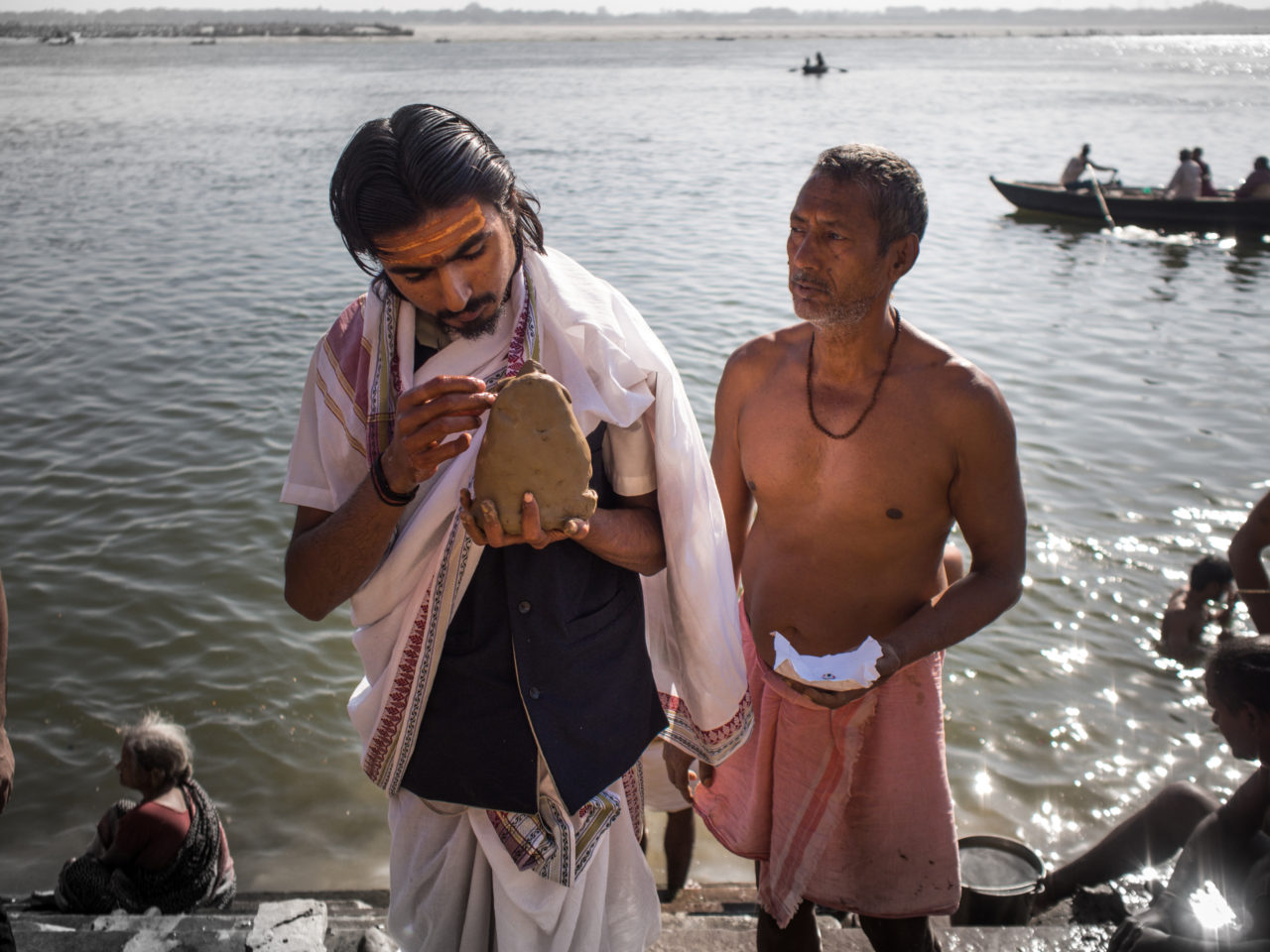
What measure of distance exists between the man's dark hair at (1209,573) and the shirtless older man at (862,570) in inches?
130

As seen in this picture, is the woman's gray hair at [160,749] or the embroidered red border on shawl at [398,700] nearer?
the embroidered red border on shawl at [398,700]

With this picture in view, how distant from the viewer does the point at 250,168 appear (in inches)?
780

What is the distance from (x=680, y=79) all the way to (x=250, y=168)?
1337 inches

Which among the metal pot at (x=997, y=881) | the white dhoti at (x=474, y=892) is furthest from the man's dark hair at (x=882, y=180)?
the metal pot at (x=997, y=881)

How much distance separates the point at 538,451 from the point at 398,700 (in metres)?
0.54

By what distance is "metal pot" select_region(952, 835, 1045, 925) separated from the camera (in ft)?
9.71

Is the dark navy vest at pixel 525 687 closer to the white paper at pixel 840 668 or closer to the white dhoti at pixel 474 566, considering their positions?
the white dhoti at pixel 474 566

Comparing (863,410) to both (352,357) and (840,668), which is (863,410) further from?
(352,357)

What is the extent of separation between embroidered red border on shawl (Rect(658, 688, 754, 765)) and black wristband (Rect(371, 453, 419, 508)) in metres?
0.76

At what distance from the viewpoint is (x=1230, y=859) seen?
2477 mm

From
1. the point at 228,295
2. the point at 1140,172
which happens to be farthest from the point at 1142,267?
the point at 228,295

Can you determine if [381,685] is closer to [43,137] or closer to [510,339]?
[510,339]

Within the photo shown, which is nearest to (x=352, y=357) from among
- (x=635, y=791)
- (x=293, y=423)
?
(x=635, y=791)

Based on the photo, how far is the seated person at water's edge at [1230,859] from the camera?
217 cm
